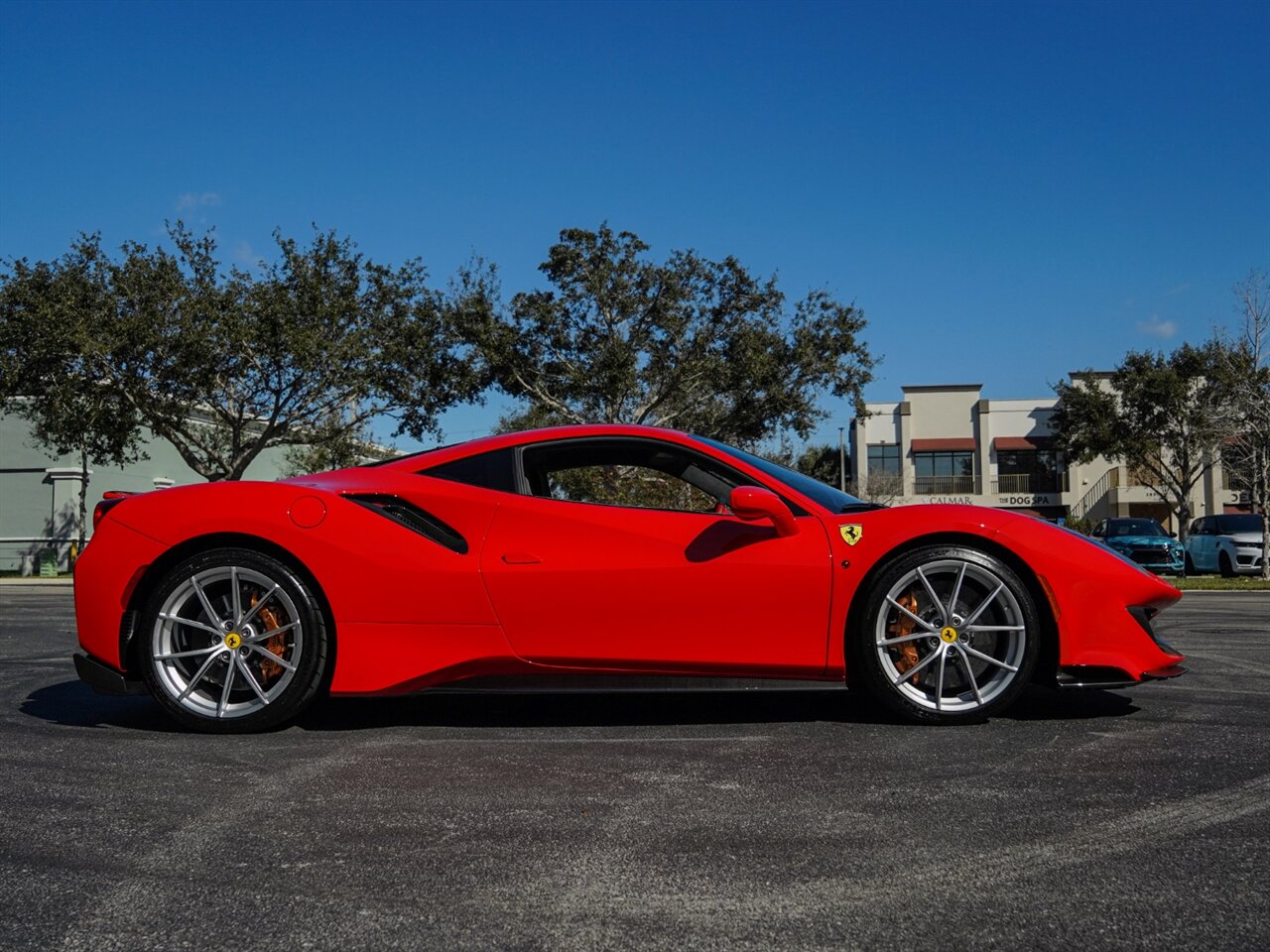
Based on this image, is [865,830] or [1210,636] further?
[1210,636]

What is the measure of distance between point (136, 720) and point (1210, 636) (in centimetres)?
718

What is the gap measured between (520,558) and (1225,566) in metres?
24.4

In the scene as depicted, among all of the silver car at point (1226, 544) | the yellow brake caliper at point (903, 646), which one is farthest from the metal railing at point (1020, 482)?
the yellow brake caliper at point (903, 646)

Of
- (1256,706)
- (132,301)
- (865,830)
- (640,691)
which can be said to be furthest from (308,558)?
(132,301)

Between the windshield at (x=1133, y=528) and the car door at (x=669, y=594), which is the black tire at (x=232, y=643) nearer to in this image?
the car door at (x=669, y=594)

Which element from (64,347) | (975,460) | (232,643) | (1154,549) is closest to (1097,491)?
(975,460)

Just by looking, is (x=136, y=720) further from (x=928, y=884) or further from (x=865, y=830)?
(x=928, y=884)

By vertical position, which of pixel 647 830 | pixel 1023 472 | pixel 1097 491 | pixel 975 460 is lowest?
pixel 647 830

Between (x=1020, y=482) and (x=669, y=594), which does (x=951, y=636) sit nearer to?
(x=669, y=594)

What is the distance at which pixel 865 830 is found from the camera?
304 centimetres

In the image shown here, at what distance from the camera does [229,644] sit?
4641 mm

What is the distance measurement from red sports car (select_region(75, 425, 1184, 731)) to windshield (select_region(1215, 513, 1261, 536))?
76.7 feet

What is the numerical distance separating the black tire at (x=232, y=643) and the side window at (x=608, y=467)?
1.12 meters

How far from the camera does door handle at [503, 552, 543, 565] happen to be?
15.1ft
